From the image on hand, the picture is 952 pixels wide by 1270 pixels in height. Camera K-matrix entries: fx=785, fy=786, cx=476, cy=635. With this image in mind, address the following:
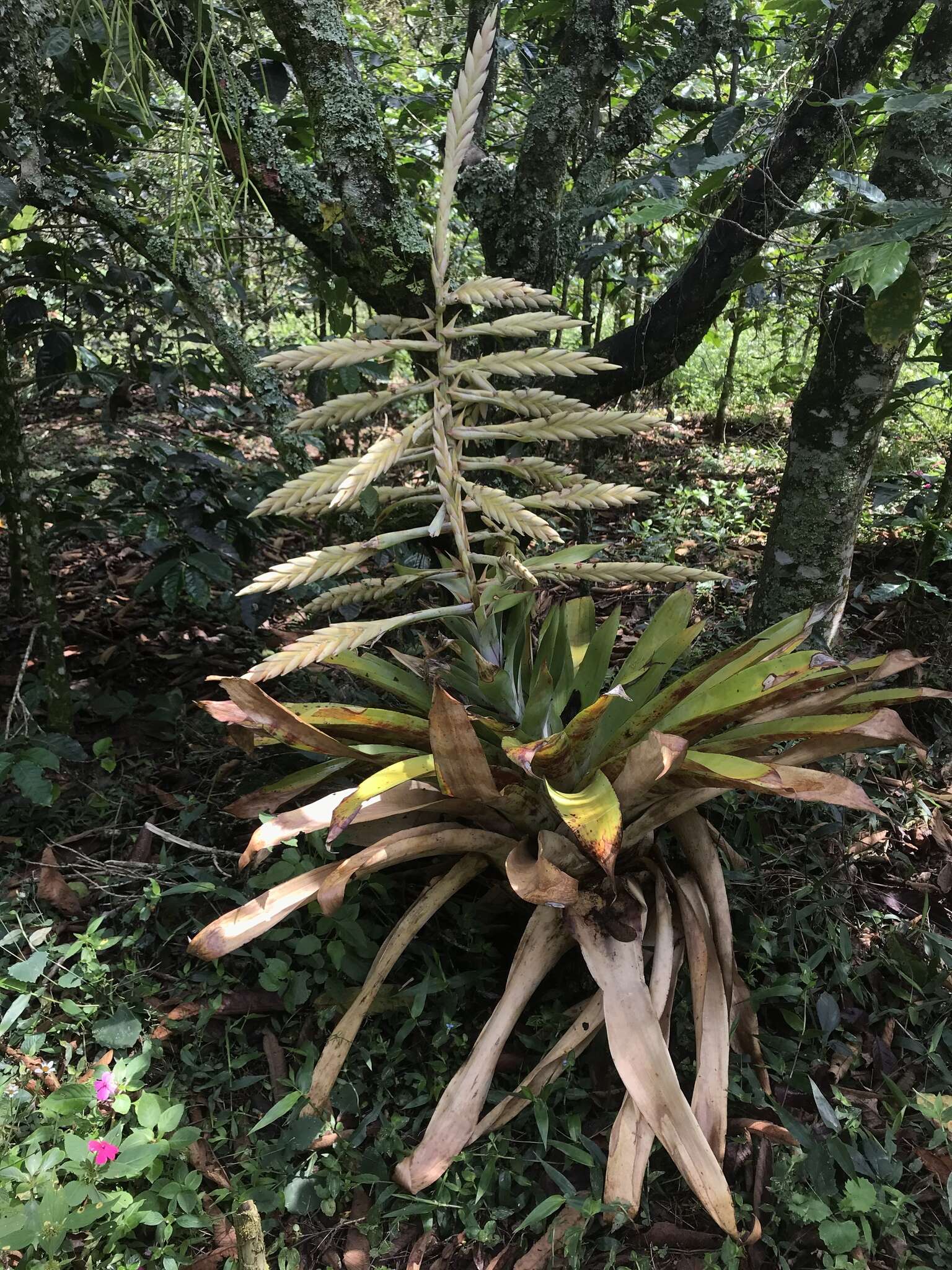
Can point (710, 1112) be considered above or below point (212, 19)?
below

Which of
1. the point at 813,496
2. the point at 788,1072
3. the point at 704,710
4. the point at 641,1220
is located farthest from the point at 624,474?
the point at 641,1220

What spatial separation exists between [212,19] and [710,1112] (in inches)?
87.4

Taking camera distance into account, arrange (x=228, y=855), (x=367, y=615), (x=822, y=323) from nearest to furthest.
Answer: (x=228, y=855)
(x=822, y=323)
(x=367, y=615)

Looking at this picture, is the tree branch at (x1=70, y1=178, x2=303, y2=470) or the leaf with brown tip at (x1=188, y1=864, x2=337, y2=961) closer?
the leaf with brown tip at (x1=188, y1=864, x2=337, y2=961)

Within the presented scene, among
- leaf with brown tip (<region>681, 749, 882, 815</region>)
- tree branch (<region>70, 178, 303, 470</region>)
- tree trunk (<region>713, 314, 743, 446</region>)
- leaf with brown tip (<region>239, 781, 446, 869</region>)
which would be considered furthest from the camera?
tree trunk (<region>713, 314, 743, 446</region>)

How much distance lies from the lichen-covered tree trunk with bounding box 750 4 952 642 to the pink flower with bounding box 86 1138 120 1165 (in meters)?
1.89

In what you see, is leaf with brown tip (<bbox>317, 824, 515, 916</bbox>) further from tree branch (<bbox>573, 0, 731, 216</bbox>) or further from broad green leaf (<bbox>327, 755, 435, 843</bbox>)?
tree branch (<bbox>573, 0, 731, 216</bbox>)

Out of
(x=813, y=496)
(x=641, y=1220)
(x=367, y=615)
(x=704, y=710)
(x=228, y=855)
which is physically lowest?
(x=641, y=1220)

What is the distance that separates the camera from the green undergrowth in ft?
3.88

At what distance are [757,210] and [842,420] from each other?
1.96 feet

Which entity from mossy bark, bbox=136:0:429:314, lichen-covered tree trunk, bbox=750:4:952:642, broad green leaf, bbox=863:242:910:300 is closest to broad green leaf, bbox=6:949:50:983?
mossy bark, bbox=136:0:429:314

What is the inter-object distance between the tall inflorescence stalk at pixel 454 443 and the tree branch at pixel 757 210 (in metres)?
0.53

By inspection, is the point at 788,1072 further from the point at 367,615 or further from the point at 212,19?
the point at 212,19

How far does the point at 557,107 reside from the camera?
81.9 inches
